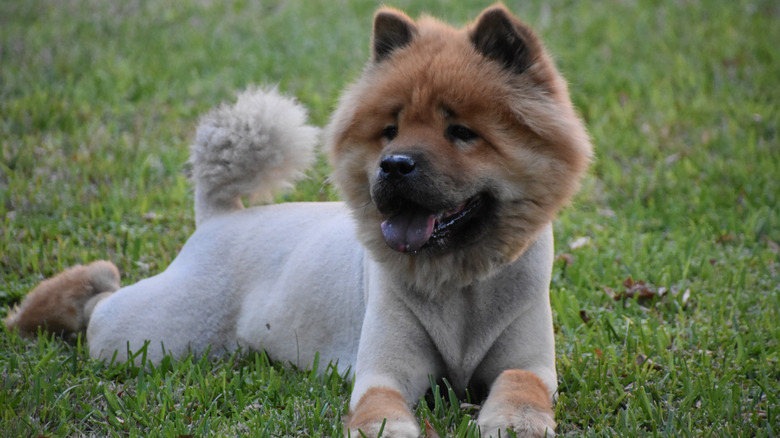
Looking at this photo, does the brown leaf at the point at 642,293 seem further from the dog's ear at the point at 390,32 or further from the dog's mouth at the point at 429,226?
the dog's ear at the point at 390,32

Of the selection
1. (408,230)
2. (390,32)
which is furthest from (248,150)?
(408,230)

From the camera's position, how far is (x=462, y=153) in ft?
10.0

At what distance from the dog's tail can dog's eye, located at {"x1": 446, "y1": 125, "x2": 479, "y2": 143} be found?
1.40m

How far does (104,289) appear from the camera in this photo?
434cm

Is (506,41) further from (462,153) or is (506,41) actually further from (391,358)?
(391,358)

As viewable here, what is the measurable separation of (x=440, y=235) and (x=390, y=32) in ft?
3.16

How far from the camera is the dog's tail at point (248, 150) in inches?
167

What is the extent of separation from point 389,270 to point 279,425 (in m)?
0.76

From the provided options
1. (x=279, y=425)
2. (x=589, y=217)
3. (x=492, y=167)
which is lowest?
(x=589, y=217)

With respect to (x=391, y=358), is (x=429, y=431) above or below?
below

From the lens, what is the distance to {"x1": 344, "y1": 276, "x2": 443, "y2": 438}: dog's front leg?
10.2ft

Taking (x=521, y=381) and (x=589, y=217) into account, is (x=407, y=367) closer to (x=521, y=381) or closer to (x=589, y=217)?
(x=521, y=381)

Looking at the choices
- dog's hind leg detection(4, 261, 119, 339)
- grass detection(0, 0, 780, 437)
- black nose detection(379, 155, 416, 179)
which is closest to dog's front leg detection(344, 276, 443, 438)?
grass detection(0, 0, 780, 437)

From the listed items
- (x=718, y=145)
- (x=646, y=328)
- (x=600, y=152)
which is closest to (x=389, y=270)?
(x=646, y=328)
